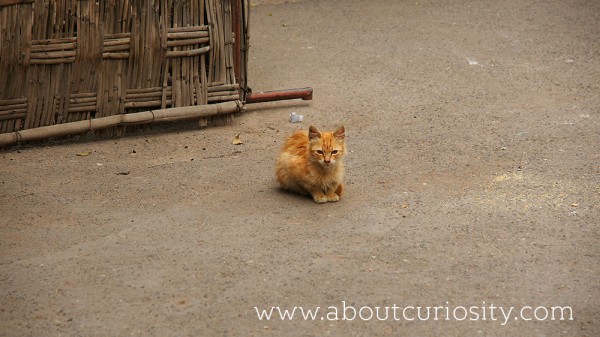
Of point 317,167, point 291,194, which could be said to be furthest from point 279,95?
point 317,167

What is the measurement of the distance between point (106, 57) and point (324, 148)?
2.36 meters

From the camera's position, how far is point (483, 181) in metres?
7.04

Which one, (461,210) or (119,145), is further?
(119,145)

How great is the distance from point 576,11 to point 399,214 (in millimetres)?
6210

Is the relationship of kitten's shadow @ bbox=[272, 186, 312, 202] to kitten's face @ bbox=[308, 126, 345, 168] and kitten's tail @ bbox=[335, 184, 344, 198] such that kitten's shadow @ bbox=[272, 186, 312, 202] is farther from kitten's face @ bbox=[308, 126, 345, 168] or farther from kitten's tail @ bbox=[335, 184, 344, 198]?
kitten's face @ bbox=[308, 126, 345, 168]

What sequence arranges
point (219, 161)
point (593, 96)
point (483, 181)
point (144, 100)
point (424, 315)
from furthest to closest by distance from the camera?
point (593, 96) < point (144, 100) < point (219, 161) < point (483, 181) < point (424, 315)

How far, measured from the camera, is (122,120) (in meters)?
7.97

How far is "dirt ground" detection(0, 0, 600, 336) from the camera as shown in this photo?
199 inches

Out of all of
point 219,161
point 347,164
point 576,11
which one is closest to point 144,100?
point 219,161

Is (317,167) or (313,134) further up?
(313,134)

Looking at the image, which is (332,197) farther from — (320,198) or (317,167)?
(317,167)

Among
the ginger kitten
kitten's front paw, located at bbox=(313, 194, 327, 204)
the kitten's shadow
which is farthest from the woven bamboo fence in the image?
kitten's front paw, located at bbox=(313, 194, 327, 204)

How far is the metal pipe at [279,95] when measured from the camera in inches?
342

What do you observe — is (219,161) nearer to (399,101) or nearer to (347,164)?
(347,164)
